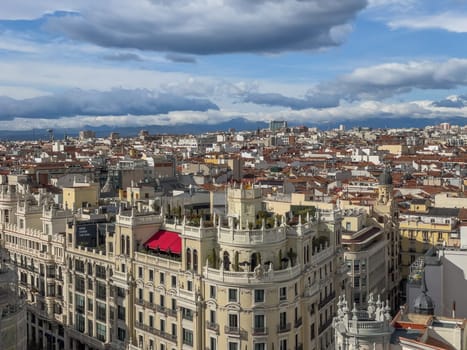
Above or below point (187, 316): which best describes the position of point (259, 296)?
above

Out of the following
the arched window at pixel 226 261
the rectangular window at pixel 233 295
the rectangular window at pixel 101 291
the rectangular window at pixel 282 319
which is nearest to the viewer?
the rectangular window at pixel 233 295

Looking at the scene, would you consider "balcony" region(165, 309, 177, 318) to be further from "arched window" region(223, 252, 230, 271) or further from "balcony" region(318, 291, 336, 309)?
"balcony" region(318, 291, 336, 309)

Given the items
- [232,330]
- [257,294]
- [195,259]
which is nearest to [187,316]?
[195,259]

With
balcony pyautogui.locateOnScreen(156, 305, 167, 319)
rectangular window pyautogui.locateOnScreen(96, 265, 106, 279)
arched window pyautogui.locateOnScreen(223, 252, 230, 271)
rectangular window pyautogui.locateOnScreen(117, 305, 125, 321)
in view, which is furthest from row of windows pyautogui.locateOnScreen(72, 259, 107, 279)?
arched window pyautogui.locateOnScreen(223, 252, 230, 271)

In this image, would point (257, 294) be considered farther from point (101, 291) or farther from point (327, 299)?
point (101, 291)

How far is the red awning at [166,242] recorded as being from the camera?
5891 cm

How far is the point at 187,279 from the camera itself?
55125 millimetres

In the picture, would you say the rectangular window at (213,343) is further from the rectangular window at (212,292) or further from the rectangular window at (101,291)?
the rectangular window at (101,291)

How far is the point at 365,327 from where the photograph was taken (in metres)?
33.3

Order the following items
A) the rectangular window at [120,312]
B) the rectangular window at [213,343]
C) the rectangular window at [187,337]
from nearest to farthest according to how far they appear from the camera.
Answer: the rectangular window at [213,343] < the rectangular window at [187,337] < the rectangular window at [120,312]

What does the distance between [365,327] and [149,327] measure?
104 feet

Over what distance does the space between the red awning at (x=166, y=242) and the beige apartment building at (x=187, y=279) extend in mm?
121

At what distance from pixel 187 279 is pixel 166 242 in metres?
6.37

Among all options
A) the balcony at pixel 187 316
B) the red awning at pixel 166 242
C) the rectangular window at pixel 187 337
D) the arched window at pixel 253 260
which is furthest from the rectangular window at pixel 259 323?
the red awning at pixel 166 242
